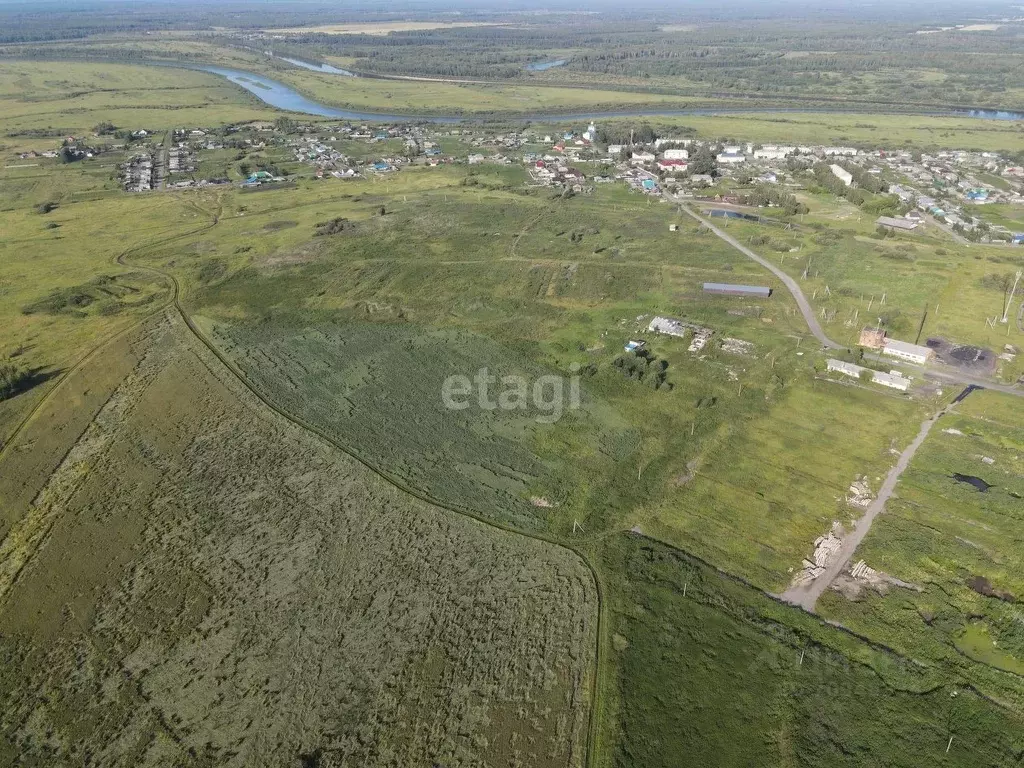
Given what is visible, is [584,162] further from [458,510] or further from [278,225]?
[458,510]

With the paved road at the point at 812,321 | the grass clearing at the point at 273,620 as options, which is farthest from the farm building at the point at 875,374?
the grass clearing at the point at 273,620

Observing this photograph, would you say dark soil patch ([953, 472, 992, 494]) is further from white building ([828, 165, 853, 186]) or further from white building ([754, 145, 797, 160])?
white building ([754, 145, 797, 160])

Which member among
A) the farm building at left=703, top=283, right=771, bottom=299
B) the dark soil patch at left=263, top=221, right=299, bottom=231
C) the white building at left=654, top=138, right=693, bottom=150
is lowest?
the farm building at left=703, top=283, right=771, bottom=299

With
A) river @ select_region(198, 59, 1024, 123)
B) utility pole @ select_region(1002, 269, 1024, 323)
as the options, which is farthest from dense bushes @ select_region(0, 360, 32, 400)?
river @ select_region(198, 59, 1024, 123)

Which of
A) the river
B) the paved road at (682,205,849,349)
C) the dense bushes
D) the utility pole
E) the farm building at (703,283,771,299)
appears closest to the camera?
the dense bushes

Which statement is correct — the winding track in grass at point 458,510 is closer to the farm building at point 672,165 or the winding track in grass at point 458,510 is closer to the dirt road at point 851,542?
the dirt road at point 851,542

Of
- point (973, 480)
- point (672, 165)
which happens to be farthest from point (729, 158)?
point (973, 480)
